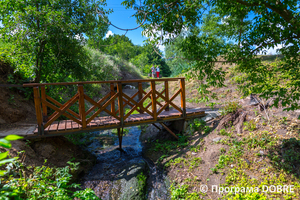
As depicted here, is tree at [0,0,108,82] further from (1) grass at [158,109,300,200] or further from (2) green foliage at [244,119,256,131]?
(2) green foliage at [244,119,256,131]

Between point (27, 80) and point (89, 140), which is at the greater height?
point (27, 80)

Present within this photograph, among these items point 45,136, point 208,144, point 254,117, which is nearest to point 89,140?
point 45,136

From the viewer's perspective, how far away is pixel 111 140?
767 centimetres

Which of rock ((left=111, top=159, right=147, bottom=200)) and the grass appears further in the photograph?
rock ((left=111, top=159, right=147, bottom=200))

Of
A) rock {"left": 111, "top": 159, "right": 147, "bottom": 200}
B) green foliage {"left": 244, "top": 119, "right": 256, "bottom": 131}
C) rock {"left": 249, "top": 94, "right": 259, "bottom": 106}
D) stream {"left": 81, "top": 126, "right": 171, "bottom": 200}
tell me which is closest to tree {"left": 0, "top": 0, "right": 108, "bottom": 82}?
stream {"left": 81, "top": 126, "right": 171, "bottom": 200}

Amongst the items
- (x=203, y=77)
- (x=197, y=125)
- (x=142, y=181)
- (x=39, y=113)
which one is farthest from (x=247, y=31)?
(x=39, y=113)

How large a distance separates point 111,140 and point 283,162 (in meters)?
6.11

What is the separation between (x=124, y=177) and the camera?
15.2ft

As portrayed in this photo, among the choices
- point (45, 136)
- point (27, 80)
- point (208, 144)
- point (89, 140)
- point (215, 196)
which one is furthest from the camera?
point (89, 140)

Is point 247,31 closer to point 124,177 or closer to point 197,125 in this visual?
point 197,125

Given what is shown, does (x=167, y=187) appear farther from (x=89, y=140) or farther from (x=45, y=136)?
(x=89, y=140)

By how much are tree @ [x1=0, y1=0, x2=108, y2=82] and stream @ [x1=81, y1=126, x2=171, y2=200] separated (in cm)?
341

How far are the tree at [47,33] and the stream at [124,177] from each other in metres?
3.41

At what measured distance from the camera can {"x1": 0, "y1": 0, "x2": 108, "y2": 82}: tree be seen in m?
5.32
